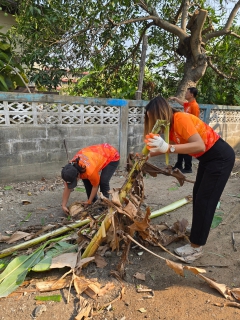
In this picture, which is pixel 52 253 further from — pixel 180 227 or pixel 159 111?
pixel 159 111

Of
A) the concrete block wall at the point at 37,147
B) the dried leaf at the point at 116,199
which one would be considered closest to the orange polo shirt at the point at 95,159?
the dried leaf at the point at 116,199

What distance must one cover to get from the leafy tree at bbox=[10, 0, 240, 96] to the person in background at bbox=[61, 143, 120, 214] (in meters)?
2.63

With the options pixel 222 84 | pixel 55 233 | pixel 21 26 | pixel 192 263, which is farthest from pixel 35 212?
pixel 222 84

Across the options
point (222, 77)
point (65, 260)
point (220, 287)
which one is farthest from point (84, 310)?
point (222, 77)

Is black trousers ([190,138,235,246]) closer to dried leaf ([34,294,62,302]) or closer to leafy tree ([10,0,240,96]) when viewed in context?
dried leaf ([34,294,62,302])

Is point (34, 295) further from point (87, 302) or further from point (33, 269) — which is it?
point (87, 302)

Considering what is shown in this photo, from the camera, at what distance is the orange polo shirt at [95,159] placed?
9.53ft

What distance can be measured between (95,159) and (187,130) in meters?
1.29

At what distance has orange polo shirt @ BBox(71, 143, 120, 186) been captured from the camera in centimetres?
290

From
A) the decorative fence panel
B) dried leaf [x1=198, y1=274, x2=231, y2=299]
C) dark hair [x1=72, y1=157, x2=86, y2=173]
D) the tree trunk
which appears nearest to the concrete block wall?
the decorative fence panel

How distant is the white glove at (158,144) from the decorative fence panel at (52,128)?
2920 millimetres

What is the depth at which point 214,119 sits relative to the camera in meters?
7.08

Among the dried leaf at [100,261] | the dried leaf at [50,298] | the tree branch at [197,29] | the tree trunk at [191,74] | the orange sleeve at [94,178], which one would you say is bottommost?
the dried leaf at [50,298]

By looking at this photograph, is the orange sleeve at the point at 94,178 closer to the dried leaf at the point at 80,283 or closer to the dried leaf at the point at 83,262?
the dried leaf at the point at 83,262
